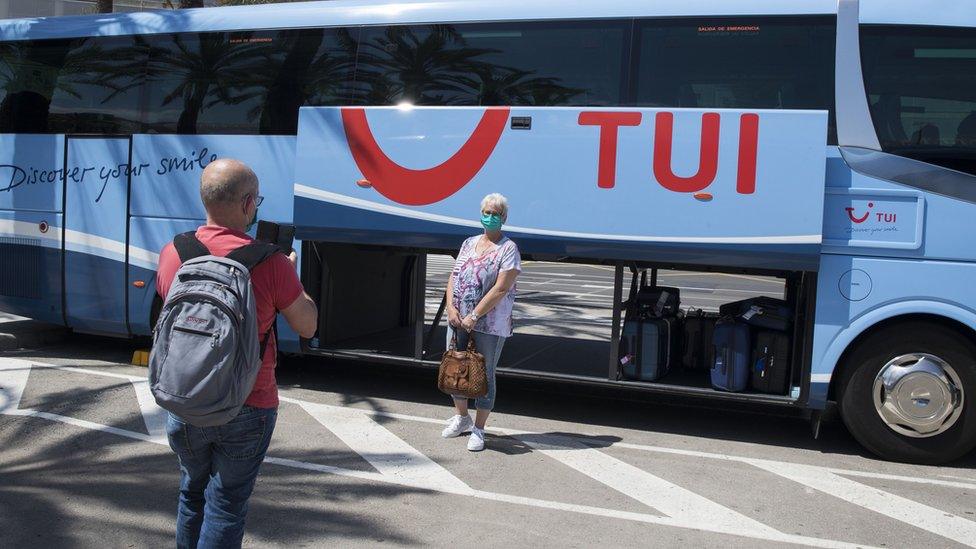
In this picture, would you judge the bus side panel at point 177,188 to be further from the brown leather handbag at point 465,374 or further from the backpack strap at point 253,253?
the backpack strap at point 253,253

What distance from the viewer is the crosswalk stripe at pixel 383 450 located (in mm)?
5566

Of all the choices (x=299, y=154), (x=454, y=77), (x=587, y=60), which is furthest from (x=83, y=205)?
(x=587, y=60)

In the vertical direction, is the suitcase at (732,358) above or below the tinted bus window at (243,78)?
below

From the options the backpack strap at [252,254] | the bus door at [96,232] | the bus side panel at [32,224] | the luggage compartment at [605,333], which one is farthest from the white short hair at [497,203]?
the bus side panel at [32,224]

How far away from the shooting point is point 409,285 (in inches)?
393

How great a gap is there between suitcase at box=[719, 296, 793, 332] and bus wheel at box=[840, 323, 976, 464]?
0.63 m

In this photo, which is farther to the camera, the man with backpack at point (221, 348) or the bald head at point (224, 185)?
the bald head at point (224, 185)

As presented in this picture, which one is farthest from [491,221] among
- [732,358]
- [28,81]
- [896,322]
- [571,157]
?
[28,81]

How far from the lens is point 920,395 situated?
622cm

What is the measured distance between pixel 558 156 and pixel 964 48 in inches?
121

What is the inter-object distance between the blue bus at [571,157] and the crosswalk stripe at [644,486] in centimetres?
83

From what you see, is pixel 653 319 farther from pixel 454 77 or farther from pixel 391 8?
pixel 391 8

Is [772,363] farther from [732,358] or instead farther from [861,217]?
[861,217]

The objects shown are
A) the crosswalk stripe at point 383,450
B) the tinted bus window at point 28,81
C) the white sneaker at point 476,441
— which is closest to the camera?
the crosswalk stripe at point 383,450
